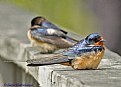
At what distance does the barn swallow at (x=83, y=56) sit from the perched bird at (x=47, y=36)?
156 centimetres

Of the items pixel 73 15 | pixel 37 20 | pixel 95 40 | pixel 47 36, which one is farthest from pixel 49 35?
pixel 73 15

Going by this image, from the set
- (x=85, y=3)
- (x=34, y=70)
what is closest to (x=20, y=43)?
(x=34, y=70)

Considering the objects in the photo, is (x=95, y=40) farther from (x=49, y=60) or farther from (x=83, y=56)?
(x=49, y=60)

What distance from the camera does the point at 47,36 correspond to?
663 centimetres

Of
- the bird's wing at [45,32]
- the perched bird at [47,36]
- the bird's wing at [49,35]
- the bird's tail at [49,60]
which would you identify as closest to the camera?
the bird's tail at [49,60]

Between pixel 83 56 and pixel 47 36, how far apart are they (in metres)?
2.44

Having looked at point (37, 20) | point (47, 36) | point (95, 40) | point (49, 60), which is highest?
point (37, 20)

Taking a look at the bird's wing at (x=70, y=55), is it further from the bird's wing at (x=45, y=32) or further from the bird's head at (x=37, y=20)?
the bird's head at (x=37, y=20)

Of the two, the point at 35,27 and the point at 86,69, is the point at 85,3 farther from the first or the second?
the point at 86,69

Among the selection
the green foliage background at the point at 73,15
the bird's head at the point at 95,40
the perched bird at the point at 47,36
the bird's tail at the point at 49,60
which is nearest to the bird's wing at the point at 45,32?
the perched bird at the point at 47,36

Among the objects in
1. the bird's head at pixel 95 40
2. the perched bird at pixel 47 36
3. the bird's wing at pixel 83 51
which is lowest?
the bird's wing at pixel 83 51

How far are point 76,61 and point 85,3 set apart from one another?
4.81m

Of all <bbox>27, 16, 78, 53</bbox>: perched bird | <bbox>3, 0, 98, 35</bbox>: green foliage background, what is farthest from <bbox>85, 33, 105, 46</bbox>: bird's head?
<bbox>3, 0, 98, 35</bbox>: green foliage background

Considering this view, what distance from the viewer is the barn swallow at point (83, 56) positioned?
4.06 m
